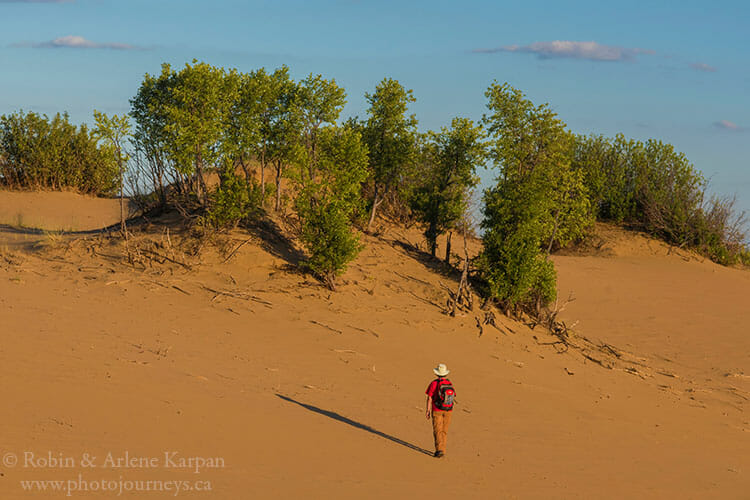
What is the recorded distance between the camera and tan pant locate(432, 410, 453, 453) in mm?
9570

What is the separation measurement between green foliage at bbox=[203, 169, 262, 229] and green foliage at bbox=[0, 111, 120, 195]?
16137 mm

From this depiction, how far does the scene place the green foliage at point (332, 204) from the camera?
1731 centimetres

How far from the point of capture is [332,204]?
1753 cm

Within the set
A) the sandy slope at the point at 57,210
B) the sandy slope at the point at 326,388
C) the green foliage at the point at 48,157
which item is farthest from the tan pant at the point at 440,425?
the green foliage at the point at 48,157

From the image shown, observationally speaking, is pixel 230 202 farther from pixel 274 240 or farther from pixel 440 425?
pixel 440 425

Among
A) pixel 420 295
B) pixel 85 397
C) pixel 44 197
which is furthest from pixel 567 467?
pixel 44 197

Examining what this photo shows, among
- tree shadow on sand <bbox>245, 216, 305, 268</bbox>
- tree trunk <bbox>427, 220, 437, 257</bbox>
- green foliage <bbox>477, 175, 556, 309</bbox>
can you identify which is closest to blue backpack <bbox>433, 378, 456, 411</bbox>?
tree shadow on sand <bbox>245, 216, 305, 268</bbox>

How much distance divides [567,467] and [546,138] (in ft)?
36.2

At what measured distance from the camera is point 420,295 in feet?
60.3

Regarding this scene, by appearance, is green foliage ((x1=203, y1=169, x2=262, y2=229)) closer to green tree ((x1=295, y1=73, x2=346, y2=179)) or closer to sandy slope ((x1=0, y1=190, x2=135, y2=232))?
green tree ((x1=295, y1=73, x2=346, y2=179))

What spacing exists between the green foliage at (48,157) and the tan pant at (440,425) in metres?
26.6

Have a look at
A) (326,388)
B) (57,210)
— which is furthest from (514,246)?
(57,210)

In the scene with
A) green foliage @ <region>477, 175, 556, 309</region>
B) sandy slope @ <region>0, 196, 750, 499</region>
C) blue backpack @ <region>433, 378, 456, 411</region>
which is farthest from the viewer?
green foliage @ <region>477, 175, 556, 309</region>

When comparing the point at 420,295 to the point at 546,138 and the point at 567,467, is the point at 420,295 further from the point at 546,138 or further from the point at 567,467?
the point at 567,467
